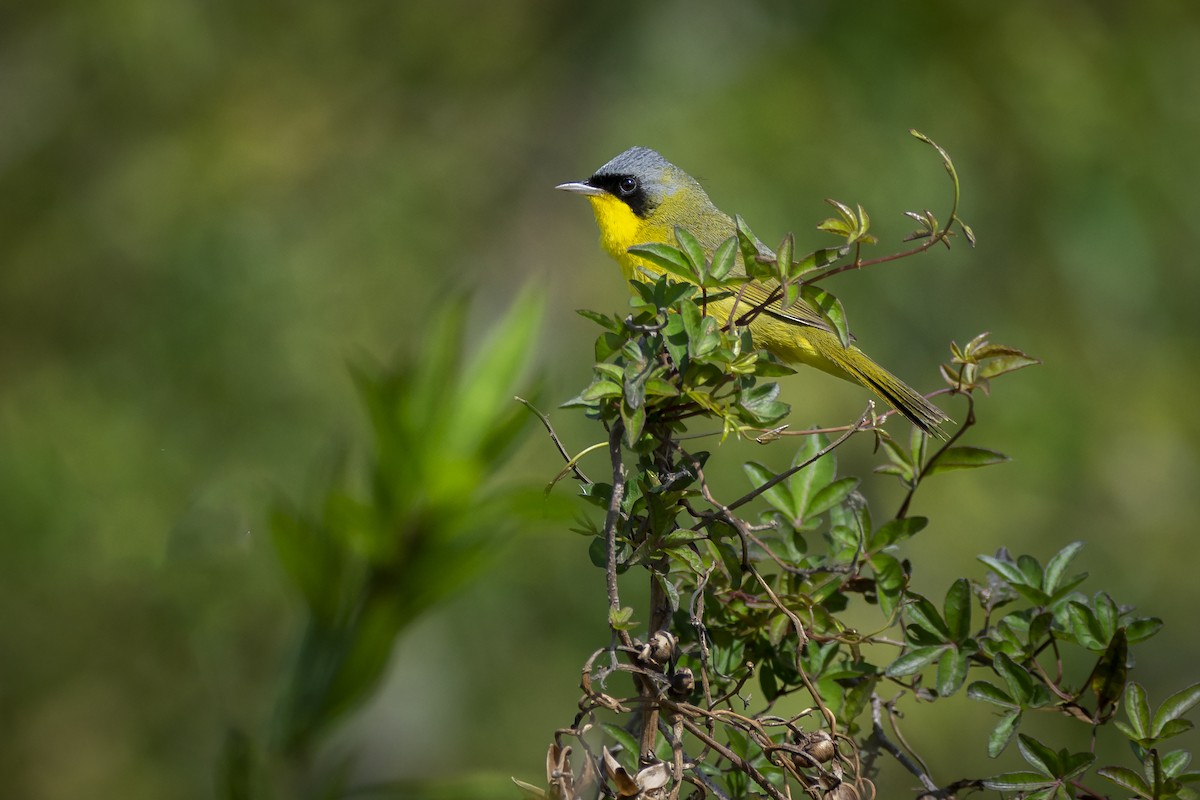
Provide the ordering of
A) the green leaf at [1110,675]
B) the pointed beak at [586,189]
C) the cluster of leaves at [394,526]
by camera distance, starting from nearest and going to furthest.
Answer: the green leaf at [1110,675]
the cluster of leaves at [394,526]
the pointed beak at [586,189]

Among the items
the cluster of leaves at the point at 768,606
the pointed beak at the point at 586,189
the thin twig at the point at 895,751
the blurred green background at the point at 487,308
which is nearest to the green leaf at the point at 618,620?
the cluster of leaves at the point at 768,606

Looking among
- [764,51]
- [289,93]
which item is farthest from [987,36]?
[289,93]

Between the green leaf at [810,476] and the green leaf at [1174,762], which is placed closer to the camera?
the green leaf at [1174,762]

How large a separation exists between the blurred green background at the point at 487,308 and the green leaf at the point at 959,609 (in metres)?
2.91

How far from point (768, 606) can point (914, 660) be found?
154 millimetres

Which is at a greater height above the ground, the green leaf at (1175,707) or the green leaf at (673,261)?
the green leaf at (673,261)

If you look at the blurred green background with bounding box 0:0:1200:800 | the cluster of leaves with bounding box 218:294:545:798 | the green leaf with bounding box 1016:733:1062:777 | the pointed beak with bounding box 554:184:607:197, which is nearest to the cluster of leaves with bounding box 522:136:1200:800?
the green leaf with bounding box 1016:733:1062:777

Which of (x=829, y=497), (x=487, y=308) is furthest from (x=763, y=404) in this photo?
(x=487, y=308)

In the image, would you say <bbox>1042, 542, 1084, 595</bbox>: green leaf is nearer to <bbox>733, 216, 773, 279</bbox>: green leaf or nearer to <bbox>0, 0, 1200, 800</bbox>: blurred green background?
<bbox>733, 216, 773, 279</bbox>: green leaf

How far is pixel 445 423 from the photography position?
1808mm

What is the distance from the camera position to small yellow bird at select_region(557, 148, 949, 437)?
2716 mm

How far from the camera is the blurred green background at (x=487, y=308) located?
13.7 ft

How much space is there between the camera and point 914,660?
3.61ft

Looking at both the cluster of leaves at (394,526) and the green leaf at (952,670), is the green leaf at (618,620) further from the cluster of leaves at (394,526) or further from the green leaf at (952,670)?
the cluster of leaves at (394,526)
